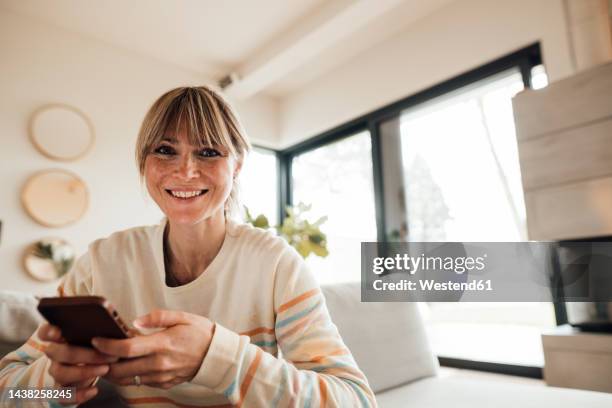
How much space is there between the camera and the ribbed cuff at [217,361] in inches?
21.9

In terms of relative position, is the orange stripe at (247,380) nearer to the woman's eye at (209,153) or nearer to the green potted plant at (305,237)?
the woman's eye at (209,153)

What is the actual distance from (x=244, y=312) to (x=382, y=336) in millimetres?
598

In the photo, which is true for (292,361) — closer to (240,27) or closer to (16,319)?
(16,319)

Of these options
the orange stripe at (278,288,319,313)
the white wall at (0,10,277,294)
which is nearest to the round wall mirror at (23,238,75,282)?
the white wall at (0,10,277,294)

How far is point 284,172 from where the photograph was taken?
4582mm

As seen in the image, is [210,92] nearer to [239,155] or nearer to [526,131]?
[239,155]

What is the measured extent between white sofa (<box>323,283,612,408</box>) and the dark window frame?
4.66ft

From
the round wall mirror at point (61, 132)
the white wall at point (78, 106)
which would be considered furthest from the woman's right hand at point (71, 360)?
the round wall mirror at point (61, 132)

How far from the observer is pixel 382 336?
124 centimetres

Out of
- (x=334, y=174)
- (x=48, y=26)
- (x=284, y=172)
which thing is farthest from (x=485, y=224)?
(x=48, y=26)

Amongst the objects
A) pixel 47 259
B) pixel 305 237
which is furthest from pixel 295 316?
pixel 47 259

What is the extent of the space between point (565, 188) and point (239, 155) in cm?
184

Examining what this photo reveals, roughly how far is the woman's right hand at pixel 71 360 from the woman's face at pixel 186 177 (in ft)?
1.18

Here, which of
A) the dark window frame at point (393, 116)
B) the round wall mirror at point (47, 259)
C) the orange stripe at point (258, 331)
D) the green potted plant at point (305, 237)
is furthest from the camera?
the round wall mirror at point (47, 259)
